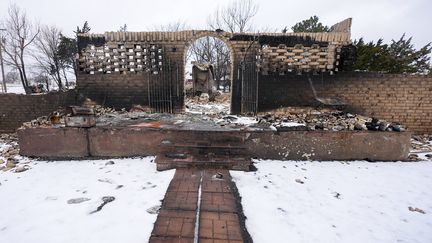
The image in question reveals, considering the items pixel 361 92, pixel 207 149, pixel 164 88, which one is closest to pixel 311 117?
pixel 361 92

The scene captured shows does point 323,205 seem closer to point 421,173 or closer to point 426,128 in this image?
point 421,173

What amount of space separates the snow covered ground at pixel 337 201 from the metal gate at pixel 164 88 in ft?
10.8

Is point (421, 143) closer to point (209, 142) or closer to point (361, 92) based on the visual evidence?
point (361, 92)

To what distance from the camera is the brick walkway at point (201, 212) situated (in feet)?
6.79

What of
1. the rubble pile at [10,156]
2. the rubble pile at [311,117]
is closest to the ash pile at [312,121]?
the rubble pile at [311,117]

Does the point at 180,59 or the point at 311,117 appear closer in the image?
the point at 311,117

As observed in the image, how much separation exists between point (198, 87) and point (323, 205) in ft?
29.9

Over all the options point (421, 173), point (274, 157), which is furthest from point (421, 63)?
point (274, 157)

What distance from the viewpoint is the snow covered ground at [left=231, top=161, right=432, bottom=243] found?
2.22 m

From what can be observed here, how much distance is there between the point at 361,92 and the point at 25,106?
911cm

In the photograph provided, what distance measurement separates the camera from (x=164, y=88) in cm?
616

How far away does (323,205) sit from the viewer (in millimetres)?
2723

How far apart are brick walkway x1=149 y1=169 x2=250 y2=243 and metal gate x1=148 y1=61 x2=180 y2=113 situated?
3.22m

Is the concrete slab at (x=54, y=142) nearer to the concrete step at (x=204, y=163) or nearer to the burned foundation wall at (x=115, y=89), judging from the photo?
the concrete step at (x=204, y=163)
